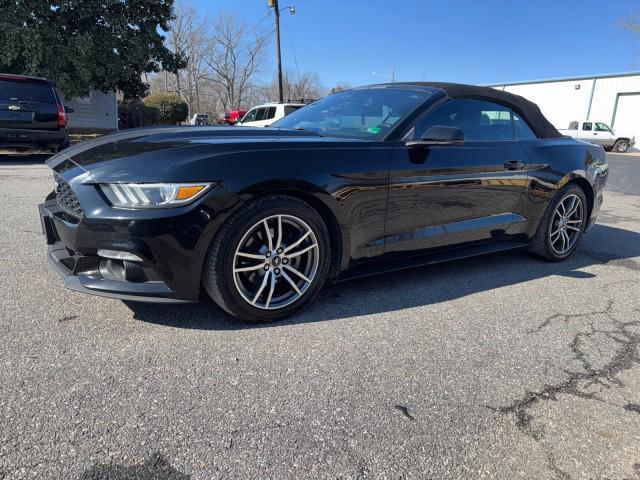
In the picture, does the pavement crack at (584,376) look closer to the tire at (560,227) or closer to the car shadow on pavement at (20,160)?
the tire at (560,227)

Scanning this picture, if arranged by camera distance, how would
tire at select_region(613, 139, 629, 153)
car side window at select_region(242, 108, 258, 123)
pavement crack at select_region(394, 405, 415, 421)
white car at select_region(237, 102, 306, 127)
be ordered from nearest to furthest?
pavement crack at select_region(394, 405, 415, 421)
white car at select_region(237, 102, 306, 127)
car side window at select_region(242, 108, 258, 123)
tire at select_region(613, 139, 629, 153)

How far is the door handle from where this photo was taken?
3.79m

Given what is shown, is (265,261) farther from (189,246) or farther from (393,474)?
(393,474)

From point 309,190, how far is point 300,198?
3.0 inches

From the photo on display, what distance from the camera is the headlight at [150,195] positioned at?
236cm

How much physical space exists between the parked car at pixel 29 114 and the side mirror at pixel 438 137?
9.10 meters

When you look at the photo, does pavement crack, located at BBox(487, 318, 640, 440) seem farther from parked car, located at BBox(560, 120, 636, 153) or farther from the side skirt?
parked car, located at BBox(560, 120, 636, 153)

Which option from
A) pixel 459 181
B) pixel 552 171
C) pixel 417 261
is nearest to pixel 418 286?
pixel 417 261

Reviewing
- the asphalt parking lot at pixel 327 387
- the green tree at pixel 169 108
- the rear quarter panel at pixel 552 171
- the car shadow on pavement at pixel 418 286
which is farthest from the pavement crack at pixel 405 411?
the green tree at pixel 169 108

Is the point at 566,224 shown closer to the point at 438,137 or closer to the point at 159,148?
the point at 438,137

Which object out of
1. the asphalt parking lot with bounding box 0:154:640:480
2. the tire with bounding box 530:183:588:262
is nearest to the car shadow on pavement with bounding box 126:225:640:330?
the asphalt parking lot with bounding box 0:154:640:480

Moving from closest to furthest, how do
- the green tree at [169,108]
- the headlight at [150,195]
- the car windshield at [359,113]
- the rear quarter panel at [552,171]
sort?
1. the headlight at [150,195]
2. the car windshield at [359,113]
3. the rear quarter panel at [552,171]
4. the green tree at [169,108]

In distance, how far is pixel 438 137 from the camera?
3100 mm

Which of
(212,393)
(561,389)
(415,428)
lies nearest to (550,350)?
(561,389)
